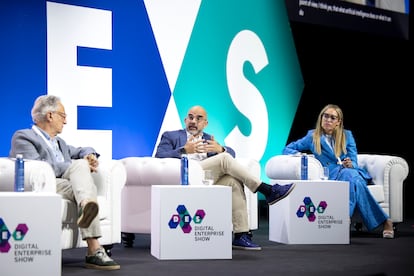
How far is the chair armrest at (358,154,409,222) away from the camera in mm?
5602

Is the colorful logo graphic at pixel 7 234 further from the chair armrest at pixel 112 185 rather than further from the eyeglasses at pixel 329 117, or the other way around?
the eyeglasses at pixel 329 117

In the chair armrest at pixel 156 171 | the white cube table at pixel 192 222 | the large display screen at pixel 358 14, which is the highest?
the large display screen at pixel 358 14

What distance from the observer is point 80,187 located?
12.0ft

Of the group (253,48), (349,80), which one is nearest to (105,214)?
(253,48)

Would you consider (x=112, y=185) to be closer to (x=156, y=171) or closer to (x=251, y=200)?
(x=156, y=171)

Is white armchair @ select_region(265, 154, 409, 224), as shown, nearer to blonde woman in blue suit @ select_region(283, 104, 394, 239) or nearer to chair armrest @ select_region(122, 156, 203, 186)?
blonde woman in blue suit @ select_region(283, 104, 394, 239)

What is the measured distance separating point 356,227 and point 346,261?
6.51 ft

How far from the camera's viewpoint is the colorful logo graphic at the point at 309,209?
488 centimetres

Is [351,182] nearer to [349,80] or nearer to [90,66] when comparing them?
[90,66]

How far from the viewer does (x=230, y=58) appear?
6629 mm

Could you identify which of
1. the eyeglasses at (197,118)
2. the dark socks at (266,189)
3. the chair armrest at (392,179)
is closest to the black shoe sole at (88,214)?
the dark socks at (266,189)

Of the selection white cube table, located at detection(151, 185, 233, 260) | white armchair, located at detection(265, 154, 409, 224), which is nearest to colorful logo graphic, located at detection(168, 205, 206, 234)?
white cube table, located at detection(151, 185, 233, 260)

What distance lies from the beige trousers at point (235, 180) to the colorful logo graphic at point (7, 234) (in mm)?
1699

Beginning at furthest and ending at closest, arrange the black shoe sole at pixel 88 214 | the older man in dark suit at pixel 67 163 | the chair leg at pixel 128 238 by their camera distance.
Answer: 1. the chair leg at pixel 128 238
2. the older man in dark suit at pixel 67 163
3. the black shoe sole at pixel 88 214
